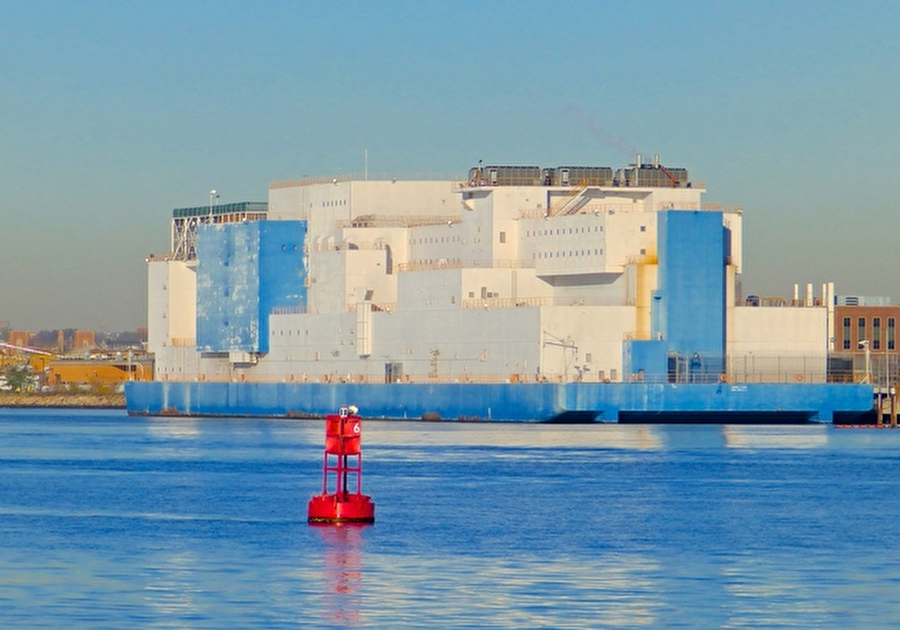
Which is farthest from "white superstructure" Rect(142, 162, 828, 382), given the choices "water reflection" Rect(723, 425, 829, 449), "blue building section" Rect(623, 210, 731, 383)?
"water reflection" Rect(723, 425, 829, 449)

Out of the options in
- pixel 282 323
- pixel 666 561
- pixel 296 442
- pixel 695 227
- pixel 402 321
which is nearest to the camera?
pixel 666 561

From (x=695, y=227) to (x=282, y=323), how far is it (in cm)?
2694

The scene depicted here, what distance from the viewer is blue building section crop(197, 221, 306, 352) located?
107m

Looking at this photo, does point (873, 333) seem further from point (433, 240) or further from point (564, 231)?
point (564, 231)

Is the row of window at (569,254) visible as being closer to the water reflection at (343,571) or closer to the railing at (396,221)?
the railing at (396,221)

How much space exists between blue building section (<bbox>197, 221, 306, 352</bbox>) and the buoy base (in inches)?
2777

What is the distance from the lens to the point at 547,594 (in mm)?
26391

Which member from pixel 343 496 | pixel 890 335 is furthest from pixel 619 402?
pixel 343 496

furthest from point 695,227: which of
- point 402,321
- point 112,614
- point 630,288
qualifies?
point 112,614

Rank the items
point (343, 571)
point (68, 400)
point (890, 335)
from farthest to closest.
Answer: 1. point (68, 400)
2. point (890, 335)
3. point (343, 571)

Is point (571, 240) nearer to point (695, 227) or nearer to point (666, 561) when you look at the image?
point (695, 227)

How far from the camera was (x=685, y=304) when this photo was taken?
87.9 meters

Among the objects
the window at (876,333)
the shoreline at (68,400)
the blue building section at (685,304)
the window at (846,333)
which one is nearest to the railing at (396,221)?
the blue building section at (685,304)

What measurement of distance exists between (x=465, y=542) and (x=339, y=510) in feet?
12.3
